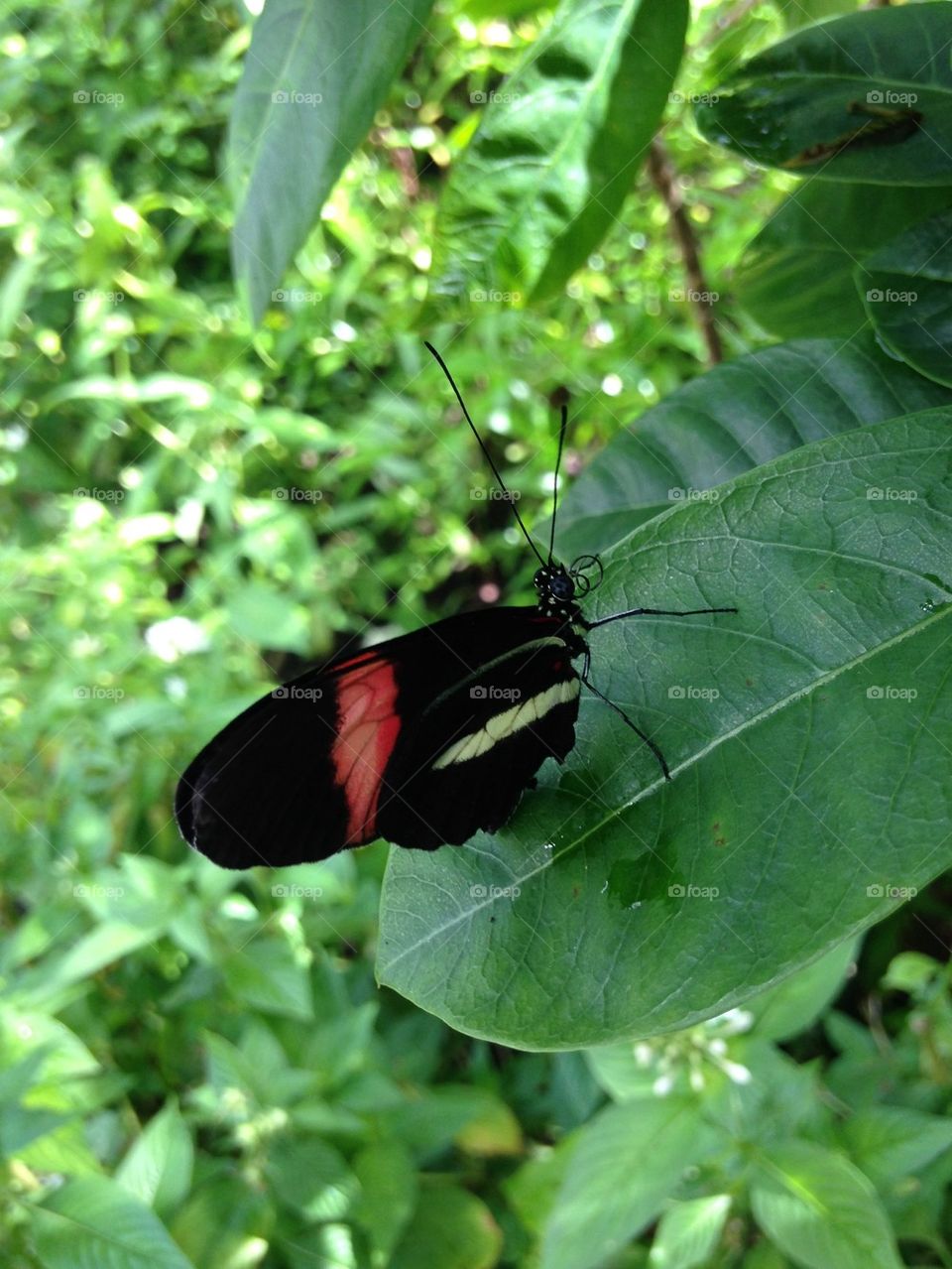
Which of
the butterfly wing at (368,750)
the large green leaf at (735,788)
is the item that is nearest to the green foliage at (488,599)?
the large green leaf at (735,788)

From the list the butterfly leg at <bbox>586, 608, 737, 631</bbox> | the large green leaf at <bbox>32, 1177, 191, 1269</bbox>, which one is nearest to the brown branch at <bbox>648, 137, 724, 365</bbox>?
the butterfly leg at <bbox>586, 608, 737, 631</bbox>

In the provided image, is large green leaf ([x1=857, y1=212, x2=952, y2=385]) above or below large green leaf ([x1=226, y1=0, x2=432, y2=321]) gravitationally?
below

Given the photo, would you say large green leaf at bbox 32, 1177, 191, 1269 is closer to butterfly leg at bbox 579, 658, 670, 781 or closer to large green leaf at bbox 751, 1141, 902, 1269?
large green leaf at bbox 751, 1141, 902, 1269

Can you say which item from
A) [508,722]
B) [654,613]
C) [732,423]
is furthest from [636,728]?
[732,423]

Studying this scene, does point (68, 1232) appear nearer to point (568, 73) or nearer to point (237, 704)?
point (237, 704)

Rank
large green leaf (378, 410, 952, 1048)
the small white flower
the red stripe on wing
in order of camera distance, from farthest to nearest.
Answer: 1. the small white flower
2. the red stripe on wing
3. large green leaf (378, 410, 952, 1048)

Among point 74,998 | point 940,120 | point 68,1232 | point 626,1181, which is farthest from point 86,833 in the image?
point 940,120

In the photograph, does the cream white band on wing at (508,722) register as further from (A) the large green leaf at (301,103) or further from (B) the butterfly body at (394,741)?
(A) the large green leaf at (301,103)

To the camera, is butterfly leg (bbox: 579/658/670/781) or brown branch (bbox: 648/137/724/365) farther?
brown branch (bbox: 648/137/724/365)
